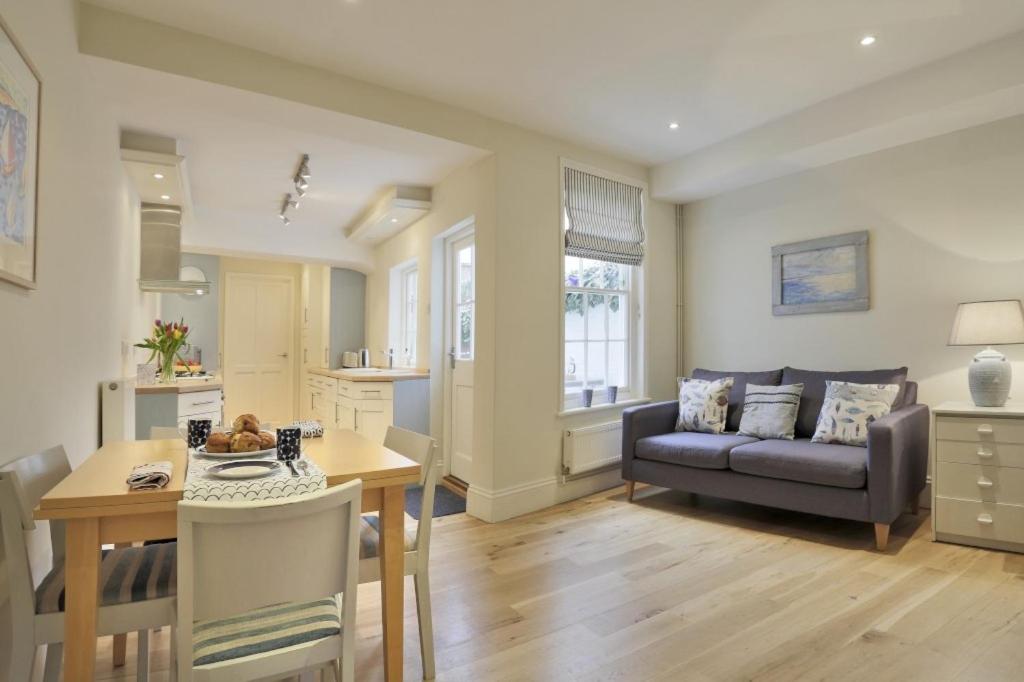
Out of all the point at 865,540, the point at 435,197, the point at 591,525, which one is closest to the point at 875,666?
the point at 865,540

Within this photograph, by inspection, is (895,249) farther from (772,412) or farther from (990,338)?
(772,412)

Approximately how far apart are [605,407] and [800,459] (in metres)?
1.46

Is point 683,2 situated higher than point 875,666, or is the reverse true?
point 683,2

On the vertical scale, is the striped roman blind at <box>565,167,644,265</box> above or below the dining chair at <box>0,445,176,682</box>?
above

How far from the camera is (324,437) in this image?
2.07 meters

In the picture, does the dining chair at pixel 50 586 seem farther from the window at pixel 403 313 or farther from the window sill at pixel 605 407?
the window at pixel 403 313

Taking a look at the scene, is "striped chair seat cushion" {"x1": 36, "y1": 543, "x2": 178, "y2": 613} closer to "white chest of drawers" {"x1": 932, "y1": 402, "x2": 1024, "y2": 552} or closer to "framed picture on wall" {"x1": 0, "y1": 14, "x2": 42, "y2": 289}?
"framed picture on wall" {"x1": 0, "y1": 14, "x2": 42, "y2": 289}

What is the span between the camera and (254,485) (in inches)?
53.3

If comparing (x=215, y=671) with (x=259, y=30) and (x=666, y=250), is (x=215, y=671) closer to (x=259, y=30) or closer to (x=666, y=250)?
(x=259, y=30)

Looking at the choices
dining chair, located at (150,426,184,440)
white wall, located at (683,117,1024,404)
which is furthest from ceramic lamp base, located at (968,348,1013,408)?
dining chair, located at (150,426,184,440)

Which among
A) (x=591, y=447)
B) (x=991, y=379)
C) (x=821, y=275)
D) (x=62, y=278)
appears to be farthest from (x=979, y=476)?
(x=62, y=278)

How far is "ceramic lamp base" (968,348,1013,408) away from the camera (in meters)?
2.90

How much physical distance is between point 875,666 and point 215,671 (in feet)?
6.68

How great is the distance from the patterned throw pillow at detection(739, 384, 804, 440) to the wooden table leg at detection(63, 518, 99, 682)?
3.47 metres
